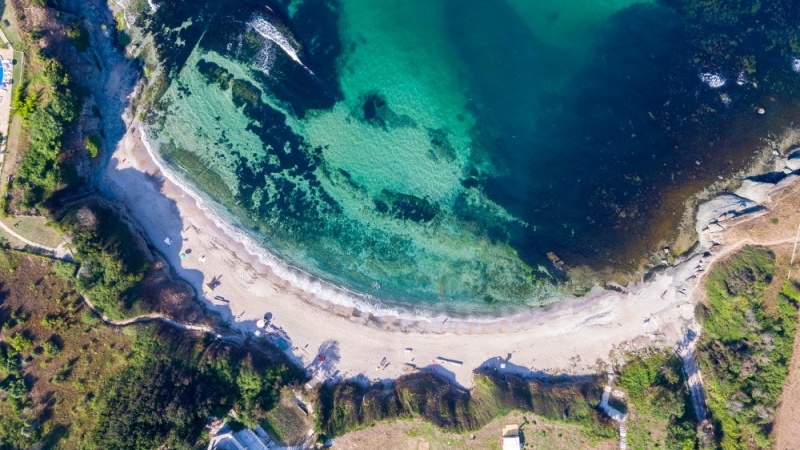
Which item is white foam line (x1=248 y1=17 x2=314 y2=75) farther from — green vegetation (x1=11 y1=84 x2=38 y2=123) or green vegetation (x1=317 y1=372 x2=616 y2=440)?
green vegetation (x1=317 y1=372 x2=616 y2=440)

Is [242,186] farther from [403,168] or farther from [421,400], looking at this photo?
[421,400]

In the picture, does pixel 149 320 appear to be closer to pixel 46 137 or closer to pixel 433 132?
pixel 46 137

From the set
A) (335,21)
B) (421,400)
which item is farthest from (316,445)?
(335,21)

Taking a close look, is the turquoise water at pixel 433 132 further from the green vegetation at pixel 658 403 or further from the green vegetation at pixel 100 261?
the green vegetation at pixel 658 403

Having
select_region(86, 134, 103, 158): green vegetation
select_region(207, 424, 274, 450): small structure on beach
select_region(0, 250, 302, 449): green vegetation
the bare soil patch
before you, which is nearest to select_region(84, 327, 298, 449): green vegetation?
select_region(0, 250, 302, 449): green vegetation

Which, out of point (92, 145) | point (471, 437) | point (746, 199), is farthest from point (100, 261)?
point (746, 199)

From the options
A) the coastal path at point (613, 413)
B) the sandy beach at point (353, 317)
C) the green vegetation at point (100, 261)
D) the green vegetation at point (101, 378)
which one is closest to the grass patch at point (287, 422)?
the green vegetation at point (101, 378)
